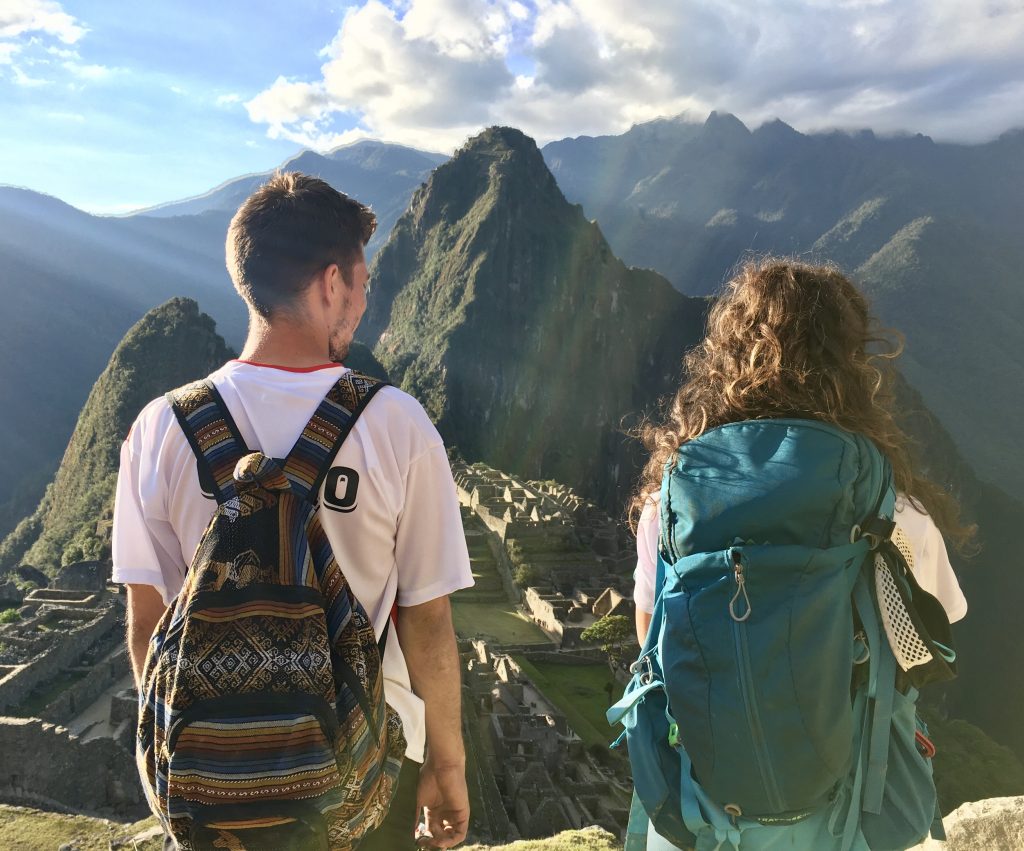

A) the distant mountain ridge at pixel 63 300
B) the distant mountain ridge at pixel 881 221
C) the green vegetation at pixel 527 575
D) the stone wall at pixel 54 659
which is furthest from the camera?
the distant mountain ridge at pixel 881 221

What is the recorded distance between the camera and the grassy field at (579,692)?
56.1 ft

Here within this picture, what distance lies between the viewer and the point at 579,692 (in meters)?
19.9

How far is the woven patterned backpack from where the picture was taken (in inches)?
64.1

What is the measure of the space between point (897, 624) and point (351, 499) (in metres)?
1.43

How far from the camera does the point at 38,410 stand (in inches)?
3474

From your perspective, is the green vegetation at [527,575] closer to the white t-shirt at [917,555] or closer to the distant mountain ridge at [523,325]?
the white t-shirt at [917,555]

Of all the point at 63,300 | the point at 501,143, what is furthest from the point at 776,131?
the point at 63,300

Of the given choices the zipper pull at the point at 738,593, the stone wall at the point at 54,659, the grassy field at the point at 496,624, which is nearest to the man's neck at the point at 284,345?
the zipper pull at the point at 738,593

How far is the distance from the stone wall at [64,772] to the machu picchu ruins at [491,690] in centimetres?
2

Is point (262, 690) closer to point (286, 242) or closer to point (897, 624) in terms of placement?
point (286, 242)

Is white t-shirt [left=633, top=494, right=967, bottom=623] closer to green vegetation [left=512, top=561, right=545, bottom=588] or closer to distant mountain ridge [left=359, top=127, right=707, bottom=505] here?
green vegetation [left=512, top=561, right=545, bottom=588]

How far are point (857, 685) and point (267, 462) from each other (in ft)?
5.25

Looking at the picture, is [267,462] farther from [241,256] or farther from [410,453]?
[241,256]

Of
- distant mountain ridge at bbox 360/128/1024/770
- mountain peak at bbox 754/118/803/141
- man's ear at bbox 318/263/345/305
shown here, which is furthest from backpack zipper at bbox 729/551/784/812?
mountain peak at bbox 754/118/803/141
